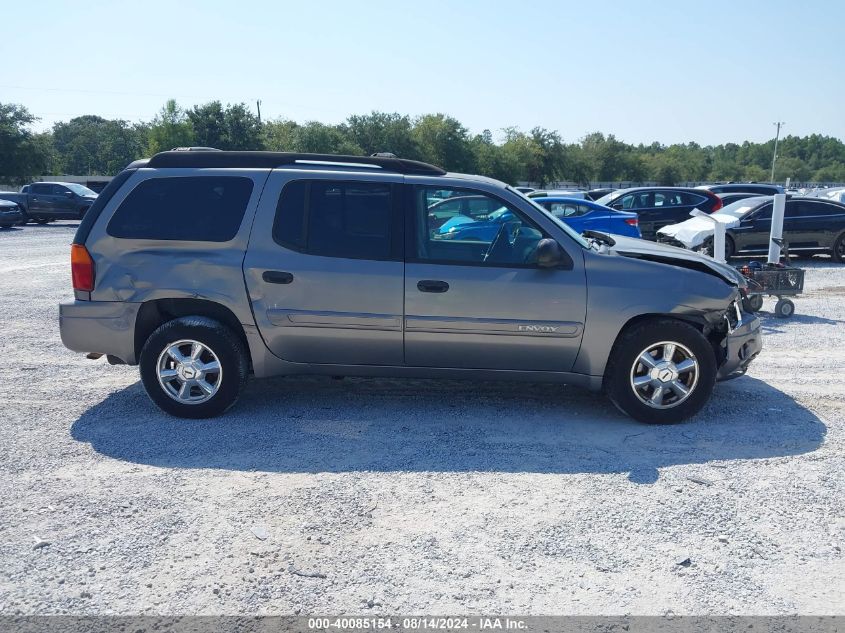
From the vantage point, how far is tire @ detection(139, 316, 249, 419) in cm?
548

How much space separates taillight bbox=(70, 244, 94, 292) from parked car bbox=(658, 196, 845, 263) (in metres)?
13.3

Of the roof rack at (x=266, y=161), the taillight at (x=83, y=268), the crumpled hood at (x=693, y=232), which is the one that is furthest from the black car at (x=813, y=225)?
the taillight at (x=83, y=268)

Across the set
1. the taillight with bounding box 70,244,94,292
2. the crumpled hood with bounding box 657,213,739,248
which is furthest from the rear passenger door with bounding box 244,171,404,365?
the crumpled hood with bounding box 657,213,739,248

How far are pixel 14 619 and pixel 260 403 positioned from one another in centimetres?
303

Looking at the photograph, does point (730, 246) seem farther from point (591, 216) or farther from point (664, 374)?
point (664, 374)

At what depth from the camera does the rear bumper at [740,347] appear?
5637 mm

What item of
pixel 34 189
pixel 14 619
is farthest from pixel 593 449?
pixel 34 189

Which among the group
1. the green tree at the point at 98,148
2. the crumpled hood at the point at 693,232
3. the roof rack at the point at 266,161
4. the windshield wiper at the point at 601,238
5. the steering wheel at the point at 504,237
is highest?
the green tree at the point at 98,148

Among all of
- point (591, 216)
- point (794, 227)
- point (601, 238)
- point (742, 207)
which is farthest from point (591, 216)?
point (601, 238)

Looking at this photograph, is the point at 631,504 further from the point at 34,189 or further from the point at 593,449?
the point at 34,189

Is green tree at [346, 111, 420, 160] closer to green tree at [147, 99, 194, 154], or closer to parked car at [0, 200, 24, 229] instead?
green tree at [147, 99, 194, 154]

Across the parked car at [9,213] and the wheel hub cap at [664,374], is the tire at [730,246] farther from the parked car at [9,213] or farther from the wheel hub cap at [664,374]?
the parked car at [9,213]

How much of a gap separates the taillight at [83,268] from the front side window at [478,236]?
251 centimetres

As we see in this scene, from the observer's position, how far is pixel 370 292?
17.8 feet
